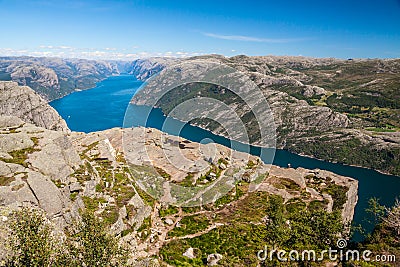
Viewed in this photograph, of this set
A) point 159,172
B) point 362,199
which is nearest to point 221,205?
point 159,172

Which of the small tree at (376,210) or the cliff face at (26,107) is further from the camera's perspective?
the cliff face at (26,107)

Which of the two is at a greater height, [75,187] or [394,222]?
[75,187]

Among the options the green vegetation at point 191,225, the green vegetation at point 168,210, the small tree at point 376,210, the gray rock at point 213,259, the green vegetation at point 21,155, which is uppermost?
the green vegetation at point 21,155

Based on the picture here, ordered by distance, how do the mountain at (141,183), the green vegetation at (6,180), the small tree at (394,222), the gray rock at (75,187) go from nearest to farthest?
1. the green vegetation at (6,180)
2. the mountain at (141,183)
3. the small tree at (394,222)
4. the gray rock at (75,187)

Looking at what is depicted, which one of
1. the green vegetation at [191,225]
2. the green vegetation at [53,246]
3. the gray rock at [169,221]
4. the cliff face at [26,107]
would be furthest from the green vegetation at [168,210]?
the cliff face at [26,107]

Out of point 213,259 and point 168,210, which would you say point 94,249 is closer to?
point 213,259

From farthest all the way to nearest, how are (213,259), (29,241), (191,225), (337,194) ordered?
1. (337,194)
2. (191,225)
3. (213,259)
4. (29,241)

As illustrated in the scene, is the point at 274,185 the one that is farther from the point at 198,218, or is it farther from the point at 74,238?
the point at 74,238

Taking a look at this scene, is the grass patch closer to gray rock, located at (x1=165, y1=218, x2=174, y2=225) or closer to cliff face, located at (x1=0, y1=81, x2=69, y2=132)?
gray rock, located at (x1=165, y1=218, x2=174, y2=225)

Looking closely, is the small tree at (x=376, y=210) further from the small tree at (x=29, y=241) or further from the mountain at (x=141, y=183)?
the small tree at (x=29, y=241)

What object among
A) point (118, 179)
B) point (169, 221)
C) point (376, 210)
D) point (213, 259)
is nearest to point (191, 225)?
point (169, 221)
